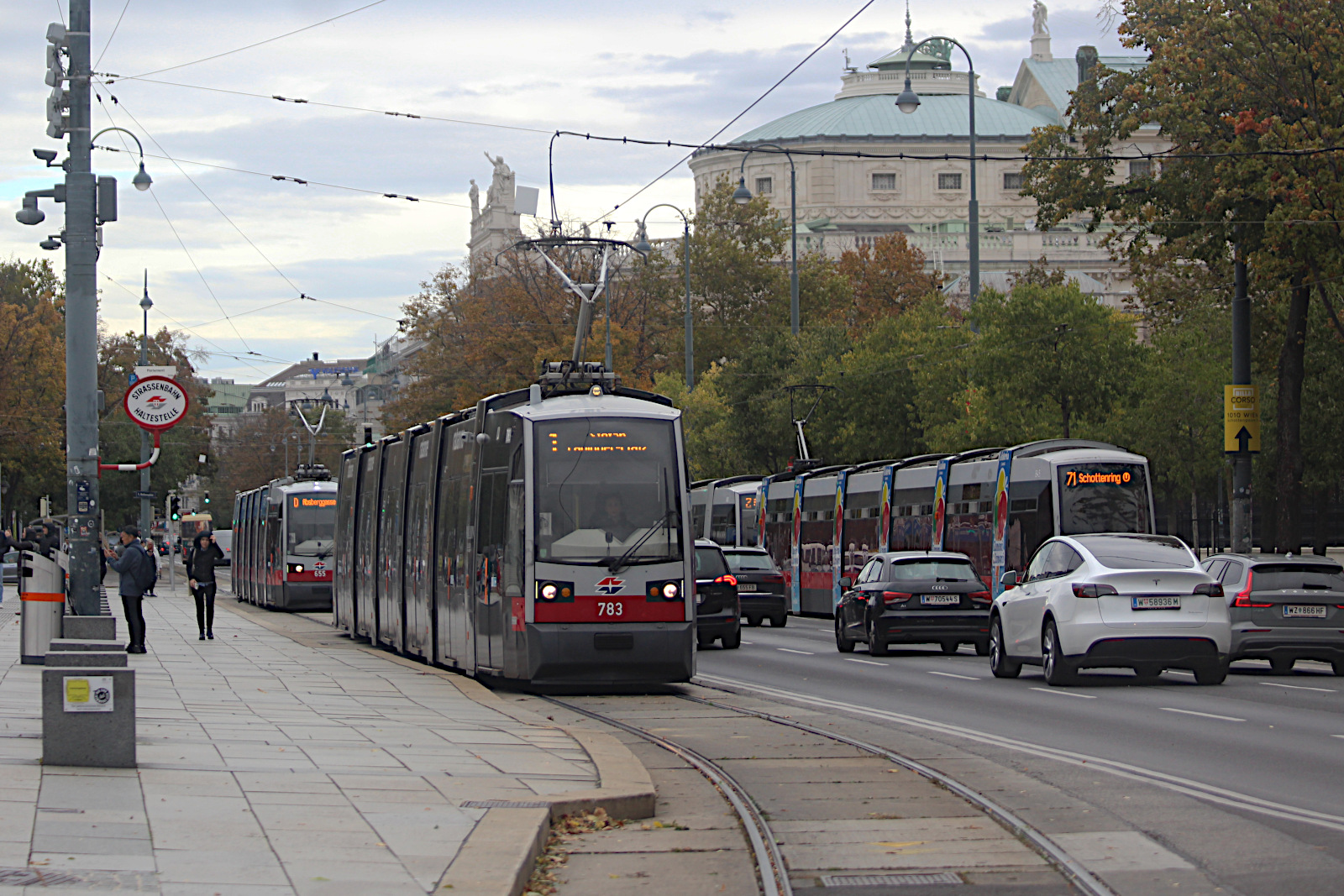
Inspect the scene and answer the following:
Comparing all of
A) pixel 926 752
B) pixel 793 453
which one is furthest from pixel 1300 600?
pixel 793 453

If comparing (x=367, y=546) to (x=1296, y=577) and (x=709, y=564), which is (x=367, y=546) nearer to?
(x=709, y=564)

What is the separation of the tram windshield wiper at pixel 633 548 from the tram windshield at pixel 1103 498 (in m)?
12.6

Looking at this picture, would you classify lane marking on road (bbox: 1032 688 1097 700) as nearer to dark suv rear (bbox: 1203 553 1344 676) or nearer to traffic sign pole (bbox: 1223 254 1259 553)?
dark suv rear (bbox: 1203 553 1344 676)

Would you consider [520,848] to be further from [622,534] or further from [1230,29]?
[1230,29]

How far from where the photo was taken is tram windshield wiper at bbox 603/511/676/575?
17969 millimetres

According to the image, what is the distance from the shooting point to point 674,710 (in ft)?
55.7

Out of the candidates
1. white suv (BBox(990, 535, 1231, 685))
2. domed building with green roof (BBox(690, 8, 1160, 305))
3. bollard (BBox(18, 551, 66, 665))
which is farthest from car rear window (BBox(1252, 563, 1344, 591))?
domed building with green roof (BBox(690, 8, 1160, 305))

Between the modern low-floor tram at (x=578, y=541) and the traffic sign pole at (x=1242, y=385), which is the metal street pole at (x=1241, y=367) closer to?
the traffic sign pole at (x=1242, y=385)

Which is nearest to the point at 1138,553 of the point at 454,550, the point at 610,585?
the point at 610,585

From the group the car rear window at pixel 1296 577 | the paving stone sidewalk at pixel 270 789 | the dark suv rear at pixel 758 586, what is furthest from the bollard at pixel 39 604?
the dark suv rear at pixel 758 586

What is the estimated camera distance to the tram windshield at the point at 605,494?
59.2ft

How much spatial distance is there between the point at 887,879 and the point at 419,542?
15342 millimetres

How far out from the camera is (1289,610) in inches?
Result: 842

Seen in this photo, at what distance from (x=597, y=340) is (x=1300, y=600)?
Answer: 48.1 m
